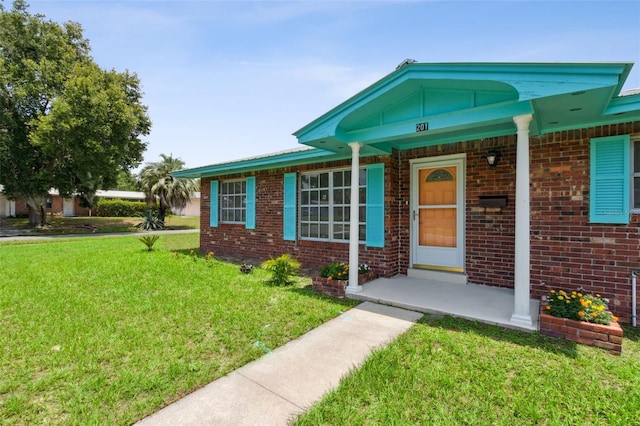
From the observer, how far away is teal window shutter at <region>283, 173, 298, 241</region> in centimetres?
756

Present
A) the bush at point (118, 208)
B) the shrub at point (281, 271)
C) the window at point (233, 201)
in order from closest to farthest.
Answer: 1. the shrub at point (281, 271)
2. the window at point (233, 201)
3. the bush at point (118, 208)

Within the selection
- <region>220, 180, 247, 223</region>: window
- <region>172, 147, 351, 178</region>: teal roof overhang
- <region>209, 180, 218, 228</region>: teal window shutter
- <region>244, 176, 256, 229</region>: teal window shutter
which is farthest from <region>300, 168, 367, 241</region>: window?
<region>209, 180, 218, 228</region>: teal window shutter

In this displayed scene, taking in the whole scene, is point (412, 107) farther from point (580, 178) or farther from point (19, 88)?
point (19, 88)

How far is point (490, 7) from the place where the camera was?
499 centimetres

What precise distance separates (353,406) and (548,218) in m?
4.13

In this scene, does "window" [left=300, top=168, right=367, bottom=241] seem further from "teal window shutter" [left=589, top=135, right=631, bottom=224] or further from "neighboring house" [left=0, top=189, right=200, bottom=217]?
"neighboring house" [left=0, top=189, right=200, bottom=217]

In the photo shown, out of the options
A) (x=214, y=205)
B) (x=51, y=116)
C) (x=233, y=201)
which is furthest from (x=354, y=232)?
(x=51, y=116)

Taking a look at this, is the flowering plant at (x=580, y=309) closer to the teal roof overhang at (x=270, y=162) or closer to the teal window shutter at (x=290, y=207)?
the teal roof overhang at (x=270, y=162)

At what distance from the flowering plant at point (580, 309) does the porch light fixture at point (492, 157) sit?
7.46 ft

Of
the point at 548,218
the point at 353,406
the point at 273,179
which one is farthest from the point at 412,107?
the point at 273,179

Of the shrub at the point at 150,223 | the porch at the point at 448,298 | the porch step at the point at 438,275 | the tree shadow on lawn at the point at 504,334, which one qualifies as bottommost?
the tree shadow on lawn at the point at 504,334

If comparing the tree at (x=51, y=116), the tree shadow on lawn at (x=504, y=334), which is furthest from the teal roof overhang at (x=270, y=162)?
the tree at (x=51, y=116)

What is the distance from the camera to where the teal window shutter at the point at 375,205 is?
6023 mm

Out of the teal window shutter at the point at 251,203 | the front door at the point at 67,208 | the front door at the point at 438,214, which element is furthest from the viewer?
the front door at the point at 67,208
